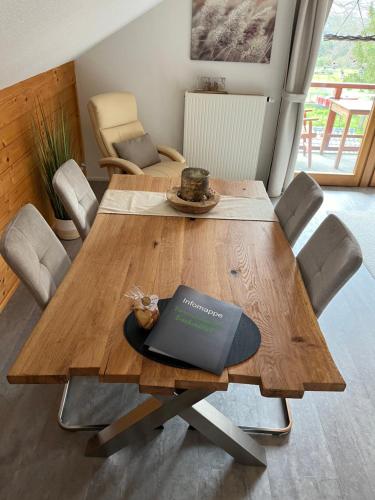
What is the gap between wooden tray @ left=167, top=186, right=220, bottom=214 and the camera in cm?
179

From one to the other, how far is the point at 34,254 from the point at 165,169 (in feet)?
6.35

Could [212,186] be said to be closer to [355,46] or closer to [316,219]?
[316,219]

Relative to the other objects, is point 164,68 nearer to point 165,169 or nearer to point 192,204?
point 165,169

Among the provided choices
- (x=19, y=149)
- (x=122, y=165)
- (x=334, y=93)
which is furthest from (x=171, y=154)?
(x=334, y=93)

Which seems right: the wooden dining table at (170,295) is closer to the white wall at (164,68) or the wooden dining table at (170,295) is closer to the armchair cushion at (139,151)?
the armchair cushion at (139,151)

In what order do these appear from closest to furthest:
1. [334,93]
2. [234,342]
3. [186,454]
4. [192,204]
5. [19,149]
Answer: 1. [234,342]
2. [186,454]
3. [192,204]
4. [19,149]
5. [334,93]

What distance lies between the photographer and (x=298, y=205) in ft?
5.92

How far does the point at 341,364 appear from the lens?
2020 millimetres

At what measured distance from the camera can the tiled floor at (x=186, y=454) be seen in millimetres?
1457

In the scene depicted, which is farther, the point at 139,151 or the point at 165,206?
the point at 139,151

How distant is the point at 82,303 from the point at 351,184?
3612mm

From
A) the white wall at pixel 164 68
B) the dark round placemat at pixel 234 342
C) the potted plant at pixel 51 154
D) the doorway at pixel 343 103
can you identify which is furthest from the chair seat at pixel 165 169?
the dark round placemat at pixel 234 342

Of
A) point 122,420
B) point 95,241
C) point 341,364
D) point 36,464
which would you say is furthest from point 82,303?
point 341,364

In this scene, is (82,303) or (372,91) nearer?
(82,303)
